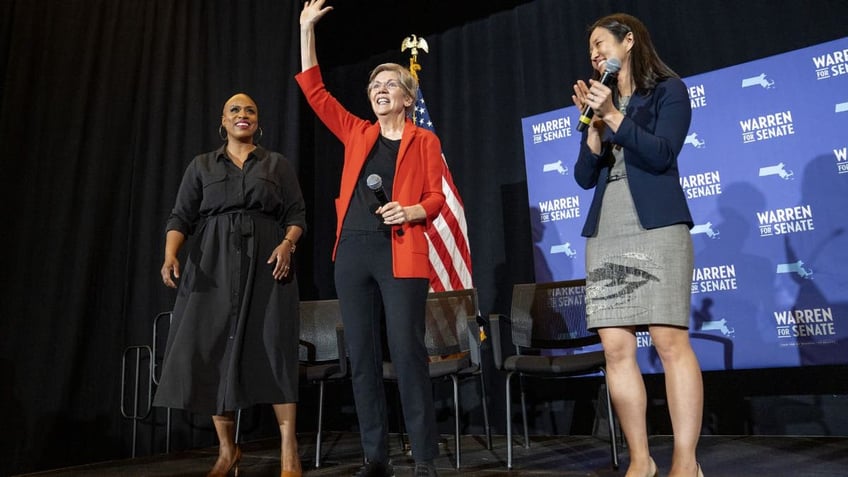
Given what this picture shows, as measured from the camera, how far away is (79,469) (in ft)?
11.4

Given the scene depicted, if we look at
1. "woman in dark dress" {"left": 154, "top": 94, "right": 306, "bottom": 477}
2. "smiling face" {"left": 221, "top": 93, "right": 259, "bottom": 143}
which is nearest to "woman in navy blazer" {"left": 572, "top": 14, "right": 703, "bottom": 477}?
"woman in dark dress" {"left": 154, "top": 94, "right": 306, "bottom": 477}

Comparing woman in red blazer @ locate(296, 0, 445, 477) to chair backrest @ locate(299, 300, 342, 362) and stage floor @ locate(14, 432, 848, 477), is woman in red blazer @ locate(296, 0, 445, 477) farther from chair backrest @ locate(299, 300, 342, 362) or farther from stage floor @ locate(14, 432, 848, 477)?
chair backrest @ locate(299, 300, 342, 362)

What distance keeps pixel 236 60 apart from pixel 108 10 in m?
1.06

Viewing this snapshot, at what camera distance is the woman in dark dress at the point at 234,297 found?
2.55 meters

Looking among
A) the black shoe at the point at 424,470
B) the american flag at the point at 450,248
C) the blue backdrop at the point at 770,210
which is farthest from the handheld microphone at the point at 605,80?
the american flag at the point at 450,248

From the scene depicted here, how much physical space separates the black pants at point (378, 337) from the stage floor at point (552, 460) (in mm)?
586

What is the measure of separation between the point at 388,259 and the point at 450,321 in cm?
162

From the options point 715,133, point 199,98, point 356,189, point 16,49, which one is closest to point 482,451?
point 356,189

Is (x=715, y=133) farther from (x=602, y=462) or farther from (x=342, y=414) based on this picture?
(x=342, y=414)

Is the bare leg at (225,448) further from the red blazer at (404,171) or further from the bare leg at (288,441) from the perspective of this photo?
the red blazer at (404,171)

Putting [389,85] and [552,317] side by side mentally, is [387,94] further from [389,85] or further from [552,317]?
[552,317]

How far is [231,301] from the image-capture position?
8.59ft

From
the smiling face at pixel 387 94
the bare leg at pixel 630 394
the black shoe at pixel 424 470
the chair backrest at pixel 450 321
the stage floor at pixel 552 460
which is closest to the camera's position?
the bare leg at pixel 630 394

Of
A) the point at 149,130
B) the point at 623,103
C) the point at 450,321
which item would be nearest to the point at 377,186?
the point at 623,103
